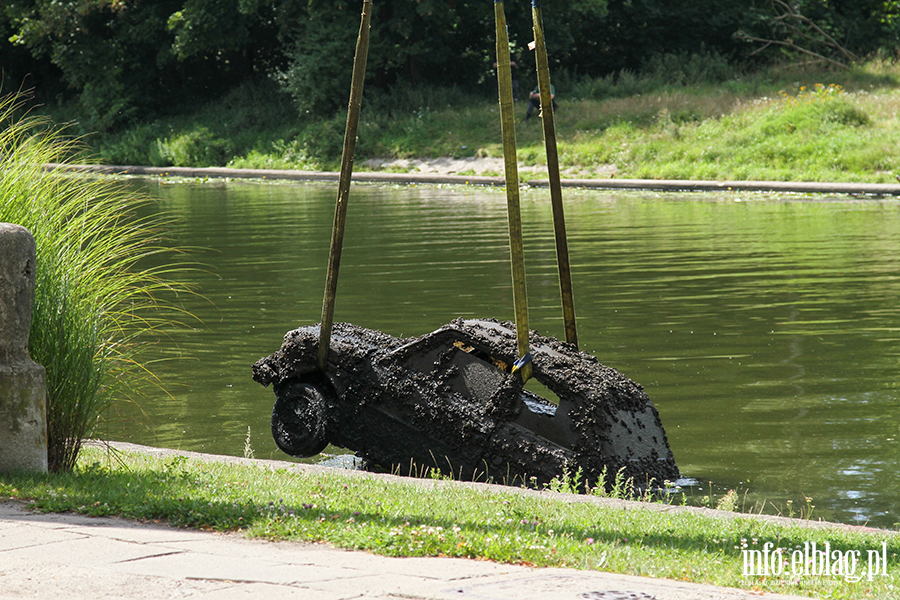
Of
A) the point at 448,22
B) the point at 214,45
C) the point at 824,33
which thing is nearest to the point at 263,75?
the point at 214,45

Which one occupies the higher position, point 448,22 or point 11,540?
point 448,22

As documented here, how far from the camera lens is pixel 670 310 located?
1459 cm

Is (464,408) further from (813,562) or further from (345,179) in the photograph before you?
(813,562)

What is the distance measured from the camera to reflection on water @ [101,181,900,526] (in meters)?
9.30

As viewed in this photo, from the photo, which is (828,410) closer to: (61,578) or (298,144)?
(61,578)

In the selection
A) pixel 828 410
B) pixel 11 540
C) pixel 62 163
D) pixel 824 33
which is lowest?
pixel 828 410

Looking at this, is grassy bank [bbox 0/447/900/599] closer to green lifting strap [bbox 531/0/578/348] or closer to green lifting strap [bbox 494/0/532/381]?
green lifting strap [bbox 494/0/532/381]

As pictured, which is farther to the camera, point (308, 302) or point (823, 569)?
point (308, 302)

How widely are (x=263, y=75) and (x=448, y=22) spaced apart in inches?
528

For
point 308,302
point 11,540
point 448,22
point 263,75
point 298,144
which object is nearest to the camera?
point 11,540

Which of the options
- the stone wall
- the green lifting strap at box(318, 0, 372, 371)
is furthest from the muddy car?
the stone wall

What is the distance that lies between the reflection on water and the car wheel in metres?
0.52

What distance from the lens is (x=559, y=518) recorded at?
6.02m

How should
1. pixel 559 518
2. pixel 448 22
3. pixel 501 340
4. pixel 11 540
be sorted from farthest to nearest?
1. pixel 448 22
2. pixel 501 340
3. pixel 559 518
4. pixel 11 540
